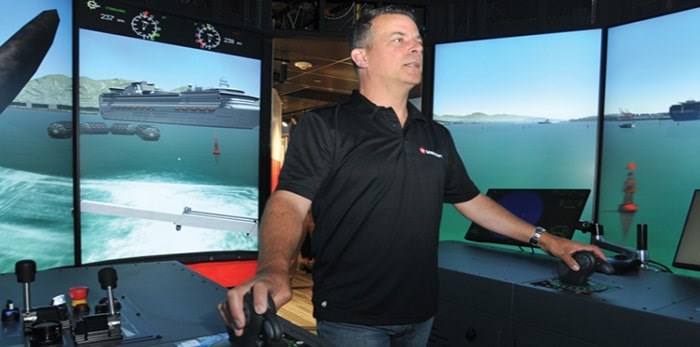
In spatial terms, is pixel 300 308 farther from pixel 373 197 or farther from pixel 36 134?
pixel 373 197

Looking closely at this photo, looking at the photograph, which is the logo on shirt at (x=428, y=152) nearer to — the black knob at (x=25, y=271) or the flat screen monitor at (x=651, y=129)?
the black knob at (x=25, y=271)

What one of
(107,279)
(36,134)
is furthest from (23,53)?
(107,279)

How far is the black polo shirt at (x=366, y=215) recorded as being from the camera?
1.36 meters

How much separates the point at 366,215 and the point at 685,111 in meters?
2.34

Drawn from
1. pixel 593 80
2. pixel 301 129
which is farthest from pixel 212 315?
pixel 593 80

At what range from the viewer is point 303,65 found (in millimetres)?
5672

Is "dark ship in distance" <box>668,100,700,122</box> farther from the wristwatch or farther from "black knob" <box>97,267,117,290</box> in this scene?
"black knob" <box>97,267,117,290</box>

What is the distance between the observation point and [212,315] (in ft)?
4.50

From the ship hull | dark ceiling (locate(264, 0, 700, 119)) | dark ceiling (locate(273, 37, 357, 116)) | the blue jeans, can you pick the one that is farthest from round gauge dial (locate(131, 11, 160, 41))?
the blue jeans

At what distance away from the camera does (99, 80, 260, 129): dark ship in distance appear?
10.7 feet

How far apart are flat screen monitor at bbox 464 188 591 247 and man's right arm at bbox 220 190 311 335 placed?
1450 mm

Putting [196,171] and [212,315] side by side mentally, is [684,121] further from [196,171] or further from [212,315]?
[196,171]

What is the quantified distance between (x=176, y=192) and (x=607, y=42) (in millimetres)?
3049

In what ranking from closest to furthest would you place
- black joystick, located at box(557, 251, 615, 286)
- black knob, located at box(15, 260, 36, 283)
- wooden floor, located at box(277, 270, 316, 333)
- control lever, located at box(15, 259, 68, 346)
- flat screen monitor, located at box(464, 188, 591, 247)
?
1. control lever, located at box(15, 259, 68, 346)
2. black knob, located at box(15, 260, 36, 283)
3. black joystick, located at box(557, 251, 615, 286)
4. flat screen monitor, located at box(464, 188, 591, 247)
5. wooden floor, located at box(277, 270, 316, 333)
